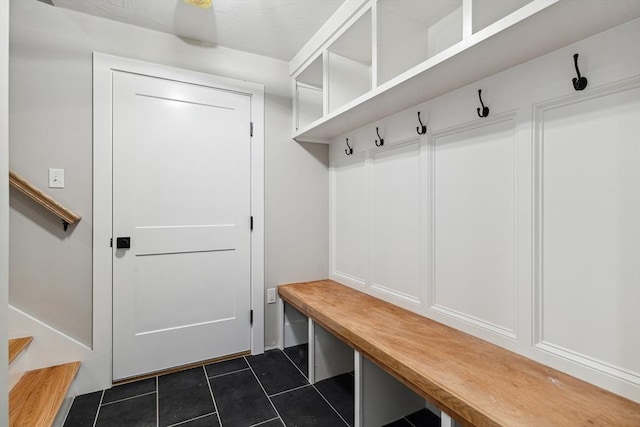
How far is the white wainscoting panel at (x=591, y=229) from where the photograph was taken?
0.96 meters

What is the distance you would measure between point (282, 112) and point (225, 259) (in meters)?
1.27

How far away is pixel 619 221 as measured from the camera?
979 millimetres

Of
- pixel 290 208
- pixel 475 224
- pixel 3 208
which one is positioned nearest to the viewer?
pixel 3 208

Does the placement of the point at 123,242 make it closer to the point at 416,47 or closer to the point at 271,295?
the point at 271,295

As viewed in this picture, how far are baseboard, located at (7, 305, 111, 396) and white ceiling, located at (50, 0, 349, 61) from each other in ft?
6.13

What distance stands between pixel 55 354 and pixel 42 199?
3.07 feet

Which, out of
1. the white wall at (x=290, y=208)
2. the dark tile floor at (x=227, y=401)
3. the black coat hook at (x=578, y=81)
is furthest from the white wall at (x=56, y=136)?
→ the black coat hook at (x=578, y=81)

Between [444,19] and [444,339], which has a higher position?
[444,19]

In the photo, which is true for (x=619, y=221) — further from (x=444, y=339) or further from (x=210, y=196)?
(x=210, y=196)

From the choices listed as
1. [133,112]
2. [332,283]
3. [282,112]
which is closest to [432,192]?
[332,283]

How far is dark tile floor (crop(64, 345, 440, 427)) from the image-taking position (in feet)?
5.24

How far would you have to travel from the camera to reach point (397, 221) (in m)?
1.88

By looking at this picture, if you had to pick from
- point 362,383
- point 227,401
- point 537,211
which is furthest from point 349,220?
point 227,401

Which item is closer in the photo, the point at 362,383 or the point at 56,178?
the point at 362,383
